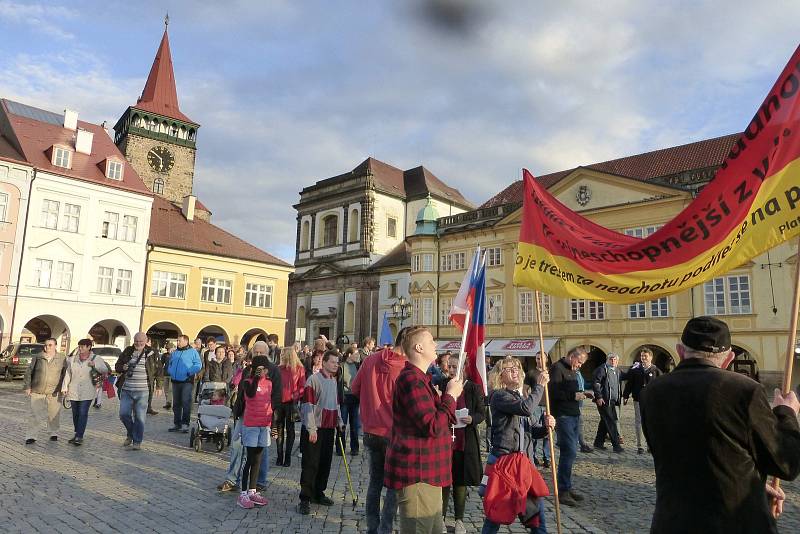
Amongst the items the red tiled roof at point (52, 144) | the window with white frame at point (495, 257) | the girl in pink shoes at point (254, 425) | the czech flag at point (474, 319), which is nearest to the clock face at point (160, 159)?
the red tiled roof at point (52, 144)

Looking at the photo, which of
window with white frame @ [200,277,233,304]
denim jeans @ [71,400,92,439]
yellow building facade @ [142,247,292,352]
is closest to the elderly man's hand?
denim jeans @ [71,400,92,439]

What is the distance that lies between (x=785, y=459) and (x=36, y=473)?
361 inches

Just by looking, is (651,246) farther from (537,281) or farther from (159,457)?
(159,457)

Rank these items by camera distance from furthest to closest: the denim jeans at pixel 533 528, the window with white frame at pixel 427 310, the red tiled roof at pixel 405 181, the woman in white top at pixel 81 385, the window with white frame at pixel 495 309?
the red tiled roof at pixel 405 181
the window with white frame at pixel 427 310
the window with white frame at pixel 495 309
the woman in white top at pixel 81 385
the denim jeans at pixel 533 528

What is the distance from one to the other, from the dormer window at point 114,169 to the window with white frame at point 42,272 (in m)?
6.37

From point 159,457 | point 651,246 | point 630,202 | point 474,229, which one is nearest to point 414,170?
point 474,229

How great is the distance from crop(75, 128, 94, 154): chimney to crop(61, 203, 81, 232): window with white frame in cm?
402

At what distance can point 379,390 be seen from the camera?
600 cm

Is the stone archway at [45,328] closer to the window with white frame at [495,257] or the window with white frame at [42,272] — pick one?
the window with white frame at [42,272]

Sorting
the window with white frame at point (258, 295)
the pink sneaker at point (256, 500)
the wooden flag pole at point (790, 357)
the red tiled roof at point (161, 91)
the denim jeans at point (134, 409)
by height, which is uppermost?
the red tiled roof at point (161, 91)

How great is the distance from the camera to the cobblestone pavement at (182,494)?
6.39 metres

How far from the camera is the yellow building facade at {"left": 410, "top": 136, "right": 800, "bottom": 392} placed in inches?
1144

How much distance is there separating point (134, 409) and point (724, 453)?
1024cm

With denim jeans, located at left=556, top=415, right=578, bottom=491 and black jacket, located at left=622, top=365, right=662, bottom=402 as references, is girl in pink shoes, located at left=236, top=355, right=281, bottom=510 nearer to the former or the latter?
denim jeans, located at left=556, top=415, right=578, bottom=491
